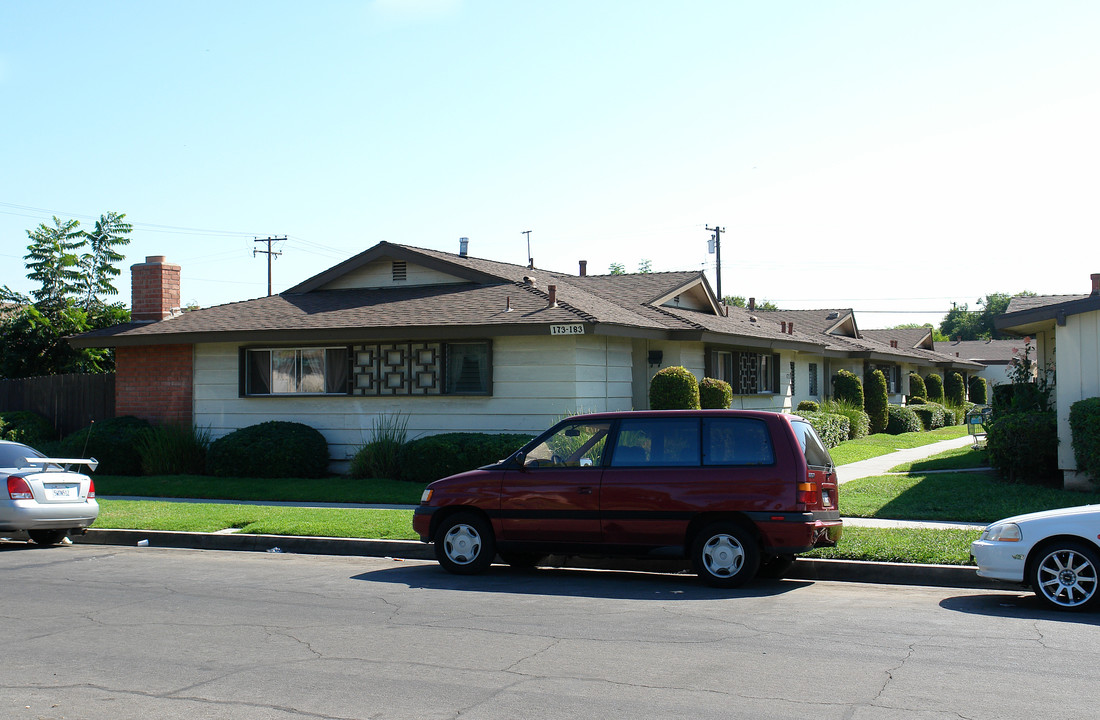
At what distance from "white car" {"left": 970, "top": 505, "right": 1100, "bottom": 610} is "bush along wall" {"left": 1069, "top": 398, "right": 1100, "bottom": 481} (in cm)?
679

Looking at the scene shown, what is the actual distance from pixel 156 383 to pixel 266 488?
5.59m

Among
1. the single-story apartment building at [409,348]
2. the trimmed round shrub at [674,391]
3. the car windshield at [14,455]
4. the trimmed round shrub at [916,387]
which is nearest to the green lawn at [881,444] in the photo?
the single-story apartment building at [409,348]

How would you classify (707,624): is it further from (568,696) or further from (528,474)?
(528,474)

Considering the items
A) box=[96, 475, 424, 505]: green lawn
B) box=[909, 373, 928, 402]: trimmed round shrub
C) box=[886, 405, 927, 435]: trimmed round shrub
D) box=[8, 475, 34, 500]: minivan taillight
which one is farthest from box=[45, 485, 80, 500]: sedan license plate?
box=[909, 373, 928, 402]: trimmed round shrub

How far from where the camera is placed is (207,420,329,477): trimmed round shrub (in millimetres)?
19469

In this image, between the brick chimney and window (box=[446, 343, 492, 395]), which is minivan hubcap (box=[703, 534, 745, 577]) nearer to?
window (box=[446, 343, 492, 395])

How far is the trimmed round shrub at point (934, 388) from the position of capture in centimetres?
4531

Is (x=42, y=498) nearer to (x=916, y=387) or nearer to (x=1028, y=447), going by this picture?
(x=1028, y=447)

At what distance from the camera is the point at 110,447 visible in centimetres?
2056

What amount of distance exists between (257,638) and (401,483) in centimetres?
1069

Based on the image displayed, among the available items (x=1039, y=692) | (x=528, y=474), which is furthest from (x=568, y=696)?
(x=528, y=474)

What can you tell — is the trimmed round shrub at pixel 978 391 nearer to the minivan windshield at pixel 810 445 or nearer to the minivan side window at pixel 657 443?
the minivan windshield at pixel 810 445

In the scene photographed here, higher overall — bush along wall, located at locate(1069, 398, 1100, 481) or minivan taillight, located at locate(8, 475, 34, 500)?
bush along wall, located at locate(1069, 398, 1100, 481)

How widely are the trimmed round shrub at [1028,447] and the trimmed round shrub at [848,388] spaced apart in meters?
15.1
